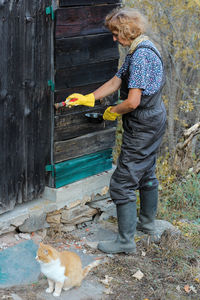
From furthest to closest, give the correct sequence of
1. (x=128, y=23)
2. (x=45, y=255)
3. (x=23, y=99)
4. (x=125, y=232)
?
1. (x=125, y=232)
2. (x=23, y=99)
3. (x=128, y=23)
4. (x=45, y=255)

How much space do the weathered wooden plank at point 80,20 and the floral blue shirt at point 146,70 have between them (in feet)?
2.02

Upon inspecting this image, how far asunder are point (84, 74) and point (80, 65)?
0.34 feet

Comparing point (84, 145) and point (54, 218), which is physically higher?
point (84, 145)

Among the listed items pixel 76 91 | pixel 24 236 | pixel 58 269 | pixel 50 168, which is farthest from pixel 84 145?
pixel 58 269

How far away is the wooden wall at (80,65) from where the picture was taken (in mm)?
3709

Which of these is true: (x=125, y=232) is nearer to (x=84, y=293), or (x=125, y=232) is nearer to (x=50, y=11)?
(x=84, y=293)

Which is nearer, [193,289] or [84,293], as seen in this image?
Result: [84,293]

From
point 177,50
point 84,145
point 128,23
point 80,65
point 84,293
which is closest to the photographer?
point 84,293

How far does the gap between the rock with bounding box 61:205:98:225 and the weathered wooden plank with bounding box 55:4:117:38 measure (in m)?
1.68

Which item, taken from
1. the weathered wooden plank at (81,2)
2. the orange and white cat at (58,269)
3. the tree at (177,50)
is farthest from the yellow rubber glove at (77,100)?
the tree at (177,50)

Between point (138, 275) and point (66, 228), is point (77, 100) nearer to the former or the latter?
point (66, 228)

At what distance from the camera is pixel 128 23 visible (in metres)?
3.38

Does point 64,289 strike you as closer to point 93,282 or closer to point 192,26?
point 93,282

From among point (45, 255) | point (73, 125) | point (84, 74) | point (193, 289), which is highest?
point (84, 74)
